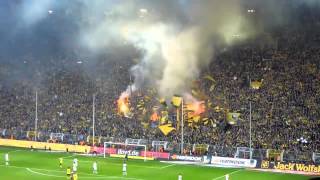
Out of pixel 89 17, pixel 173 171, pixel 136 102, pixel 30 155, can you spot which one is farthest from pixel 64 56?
A: pixel 173 171

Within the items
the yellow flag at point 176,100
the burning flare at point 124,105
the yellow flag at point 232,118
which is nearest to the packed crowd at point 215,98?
the yellow flag at point 232,118

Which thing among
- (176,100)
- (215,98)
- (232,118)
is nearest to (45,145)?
(176,100)

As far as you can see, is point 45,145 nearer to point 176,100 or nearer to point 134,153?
point 134,153

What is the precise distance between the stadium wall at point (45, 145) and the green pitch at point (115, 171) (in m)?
3.03

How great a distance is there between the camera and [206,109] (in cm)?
5434

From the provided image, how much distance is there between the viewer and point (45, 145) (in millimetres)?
55688

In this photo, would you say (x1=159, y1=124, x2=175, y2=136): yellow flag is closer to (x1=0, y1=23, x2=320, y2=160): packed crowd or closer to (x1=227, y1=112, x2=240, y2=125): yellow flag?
(x1=0, y1=23, x2=320, y2=160): packed crowd

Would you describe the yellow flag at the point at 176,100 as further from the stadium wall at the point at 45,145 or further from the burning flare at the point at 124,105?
the stadium wall at the point at 45,145

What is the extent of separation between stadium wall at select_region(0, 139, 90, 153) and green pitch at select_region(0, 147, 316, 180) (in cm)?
303

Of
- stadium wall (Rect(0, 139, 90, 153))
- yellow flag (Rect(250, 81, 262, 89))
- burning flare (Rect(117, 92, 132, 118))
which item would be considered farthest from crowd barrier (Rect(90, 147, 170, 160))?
yellow flag (Rect(250, 81, 262, 89))

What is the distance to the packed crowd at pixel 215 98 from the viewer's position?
1945 inches

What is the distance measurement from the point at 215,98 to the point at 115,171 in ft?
53.2

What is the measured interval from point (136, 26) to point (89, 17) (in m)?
6.75

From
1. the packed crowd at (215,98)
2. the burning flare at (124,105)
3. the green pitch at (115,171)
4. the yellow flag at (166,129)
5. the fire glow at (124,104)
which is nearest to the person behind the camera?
the green pitch at (115,171)
